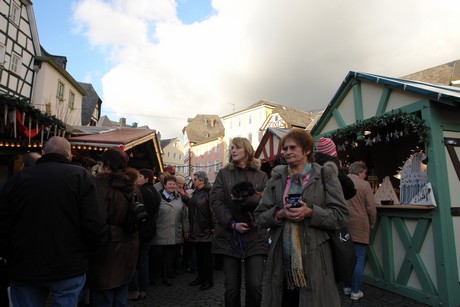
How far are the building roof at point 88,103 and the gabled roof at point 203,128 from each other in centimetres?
3047

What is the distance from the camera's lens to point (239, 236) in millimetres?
3045

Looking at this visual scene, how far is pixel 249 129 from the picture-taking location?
50469 mm

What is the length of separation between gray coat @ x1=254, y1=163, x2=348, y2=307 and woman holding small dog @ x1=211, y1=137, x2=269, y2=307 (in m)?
0.53

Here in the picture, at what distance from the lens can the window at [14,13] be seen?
1548 centimetres

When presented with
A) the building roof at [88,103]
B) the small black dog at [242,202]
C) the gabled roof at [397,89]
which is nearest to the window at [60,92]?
the building roof at [88,103]

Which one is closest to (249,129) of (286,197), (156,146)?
(156,146)

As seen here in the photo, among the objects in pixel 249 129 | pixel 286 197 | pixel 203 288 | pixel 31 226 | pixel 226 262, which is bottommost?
pixel 203 288

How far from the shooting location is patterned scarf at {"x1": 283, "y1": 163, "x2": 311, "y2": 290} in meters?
2.23

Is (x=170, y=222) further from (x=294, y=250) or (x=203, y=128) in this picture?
(x=203, y=128)

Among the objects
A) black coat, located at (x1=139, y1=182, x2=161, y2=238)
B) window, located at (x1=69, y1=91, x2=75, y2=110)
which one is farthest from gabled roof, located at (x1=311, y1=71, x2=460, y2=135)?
window, located at (x1=69, y1=91, x2=75, y2=110)

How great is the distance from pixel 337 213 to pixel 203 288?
12.0 ft

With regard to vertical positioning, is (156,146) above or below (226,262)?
above

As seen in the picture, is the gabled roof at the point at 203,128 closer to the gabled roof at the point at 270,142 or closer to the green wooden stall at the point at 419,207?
the gabled roof at the point at 270,142

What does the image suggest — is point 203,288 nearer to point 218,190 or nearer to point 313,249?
point 218,190
